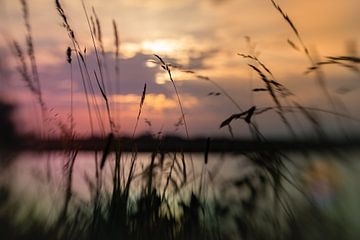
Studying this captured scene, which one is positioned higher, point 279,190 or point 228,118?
point 228,118

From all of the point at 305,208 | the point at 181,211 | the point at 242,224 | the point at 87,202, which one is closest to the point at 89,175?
the point at 87,202

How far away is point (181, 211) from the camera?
2.48 meters

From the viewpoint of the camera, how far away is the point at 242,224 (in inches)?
90.4

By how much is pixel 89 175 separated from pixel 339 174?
103 cm

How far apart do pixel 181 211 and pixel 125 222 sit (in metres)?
0.31

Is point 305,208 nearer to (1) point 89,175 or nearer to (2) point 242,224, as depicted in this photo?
(2) point 242,224

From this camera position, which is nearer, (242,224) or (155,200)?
(242,224)

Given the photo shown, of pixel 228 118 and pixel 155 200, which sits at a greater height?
pixel 228 118

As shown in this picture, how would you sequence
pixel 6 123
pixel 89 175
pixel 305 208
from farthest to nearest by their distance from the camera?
pixel 6 123
pixel 89 175
pixel 305 208

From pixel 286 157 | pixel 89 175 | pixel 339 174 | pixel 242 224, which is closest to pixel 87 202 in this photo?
pixel 89 175

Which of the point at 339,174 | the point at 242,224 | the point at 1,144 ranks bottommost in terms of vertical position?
the point at 242,224

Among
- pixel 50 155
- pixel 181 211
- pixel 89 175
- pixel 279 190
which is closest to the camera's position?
pixel 279 190

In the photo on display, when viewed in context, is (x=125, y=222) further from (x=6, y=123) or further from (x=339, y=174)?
(x=6, y=123)

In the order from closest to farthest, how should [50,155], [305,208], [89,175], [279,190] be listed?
[305,208] → [279,190] → [89,175] → [50,155]
